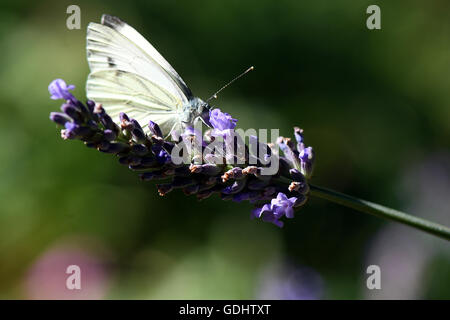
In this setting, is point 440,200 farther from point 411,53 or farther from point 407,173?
point 411,53

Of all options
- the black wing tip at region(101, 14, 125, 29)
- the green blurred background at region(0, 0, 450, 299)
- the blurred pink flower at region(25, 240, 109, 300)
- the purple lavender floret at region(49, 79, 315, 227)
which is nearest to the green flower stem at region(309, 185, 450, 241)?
the purple lavender floret at region(49, 79, 315, 227)

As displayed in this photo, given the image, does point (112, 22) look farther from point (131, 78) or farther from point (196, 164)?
point (196, 164)

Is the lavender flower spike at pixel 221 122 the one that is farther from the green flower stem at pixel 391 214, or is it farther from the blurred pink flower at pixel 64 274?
the blurred pink flower at pixel 64 274

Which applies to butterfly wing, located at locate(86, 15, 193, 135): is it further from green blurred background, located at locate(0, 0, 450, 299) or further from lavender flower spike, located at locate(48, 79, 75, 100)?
green blurred background, located at locate(0, 0, 450, 299)

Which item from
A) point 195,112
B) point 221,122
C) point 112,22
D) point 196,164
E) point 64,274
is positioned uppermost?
point 112,22

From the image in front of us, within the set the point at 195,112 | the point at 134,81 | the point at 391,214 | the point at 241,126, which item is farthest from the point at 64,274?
the point at 391,214
